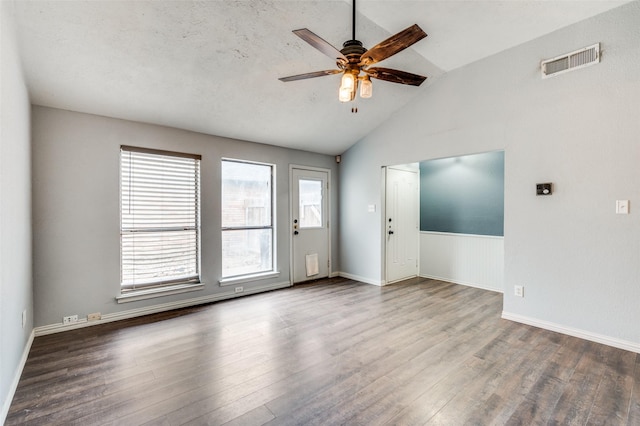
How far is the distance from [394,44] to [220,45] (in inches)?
66.4

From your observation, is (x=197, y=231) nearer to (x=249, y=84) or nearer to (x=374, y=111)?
(x=249, y=84)

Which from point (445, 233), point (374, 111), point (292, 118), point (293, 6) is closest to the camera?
point (293, 6)

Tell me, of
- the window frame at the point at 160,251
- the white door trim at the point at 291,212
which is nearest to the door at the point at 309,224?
the white door trim at the point at 291,212

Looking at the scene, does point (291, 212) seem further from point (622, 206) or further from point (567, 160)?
point (622, 206)

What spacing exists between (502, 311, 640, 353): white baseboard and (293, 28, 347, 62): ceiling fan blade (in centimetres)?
348

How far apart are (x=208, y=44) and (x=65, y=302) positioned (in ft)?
10.3

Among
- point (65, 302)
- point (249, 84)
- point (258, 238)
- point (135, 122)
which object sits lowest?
point (65, 302)

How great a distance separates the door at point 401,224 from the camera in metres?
5.20

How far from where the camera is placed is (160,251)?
3.81m

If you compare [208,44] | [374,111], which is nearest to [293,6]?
[208,44]

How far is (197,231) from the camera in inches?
162

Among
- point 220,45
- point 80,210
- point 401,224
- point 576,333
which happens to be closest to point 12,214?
point 80,210

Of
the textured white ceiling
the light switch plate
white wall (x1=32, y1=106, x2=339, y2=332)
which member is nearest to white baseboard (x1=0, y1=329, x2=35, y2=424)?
white wall (x1=32, y1=106, x2=339, y2=332)

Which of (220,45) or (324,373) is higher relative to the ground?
(220,45)
